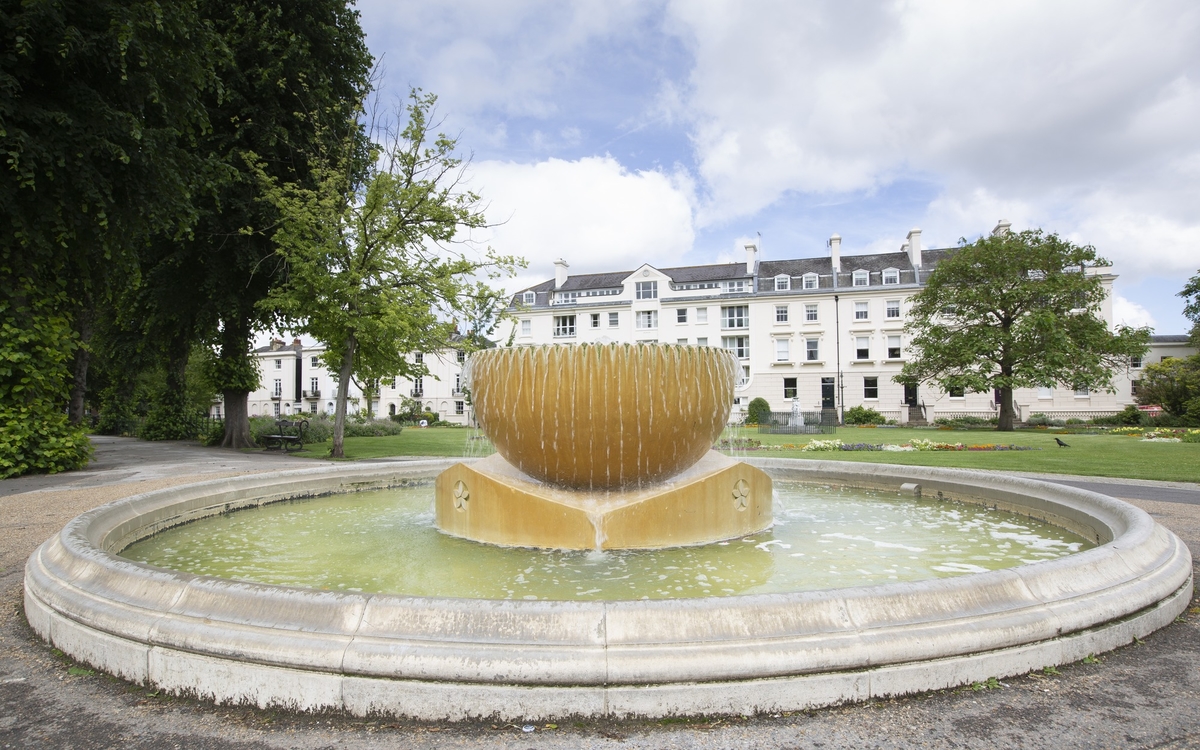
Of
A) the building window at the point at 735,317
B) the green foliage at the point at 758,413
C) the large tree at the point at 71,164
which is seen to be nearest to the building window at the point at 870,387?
the building window at the point at 735,317

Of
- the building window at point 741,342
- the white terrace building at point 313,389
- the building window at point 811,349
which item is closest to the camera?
the building window at point 811,349

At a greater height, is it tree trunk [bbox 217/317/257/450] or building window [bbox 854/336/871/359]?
building window [bbox 854/336/871/359]

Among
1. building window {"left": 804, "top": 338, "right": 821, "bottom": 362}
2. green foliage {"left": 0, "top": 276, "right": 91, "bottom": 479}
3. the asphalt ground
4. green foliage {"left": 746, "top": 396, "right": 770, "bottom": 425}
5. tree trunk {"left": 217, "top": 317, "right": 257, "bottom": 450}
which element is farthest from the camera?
building window {"left": 804, "top": 338, "right": 821, "bottom": 362}

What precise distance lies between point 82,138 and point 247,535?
9.13 meters

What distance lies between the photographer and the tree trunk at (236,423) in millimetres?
23359

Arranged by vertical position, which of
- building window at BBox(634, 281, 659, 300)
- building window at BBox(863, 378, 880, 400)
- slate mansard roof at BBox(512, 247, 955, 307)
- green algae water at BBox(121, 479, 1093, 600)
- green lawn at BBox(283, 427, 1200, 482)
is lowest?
green lawn at BBox(283, 427, 1200, 482)

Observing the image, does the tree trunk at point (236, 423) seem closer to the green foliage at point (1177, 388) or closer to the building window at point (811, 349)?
the green foliage at point (1177, 388)

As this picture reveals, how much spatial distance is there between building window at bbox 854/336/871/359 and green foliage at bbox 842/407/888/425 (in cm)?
878

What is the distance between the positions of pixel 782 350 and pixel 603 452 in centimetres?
5240

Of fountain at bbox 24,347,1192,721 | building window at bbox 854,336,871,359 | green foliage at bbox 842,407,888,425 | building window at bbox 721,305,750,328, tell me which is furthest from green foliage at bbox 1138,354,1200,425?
fountain at bbox 24,347,1192,721

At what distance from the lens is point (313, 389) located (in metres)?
75.9

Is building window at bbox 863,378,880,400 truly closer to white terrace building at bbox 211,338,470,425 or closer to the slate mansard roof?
the slate mansard roof

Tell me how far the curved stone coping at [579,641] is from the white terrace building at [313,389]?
2582 inches

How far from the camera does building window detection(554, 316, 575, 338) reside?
62.2m
